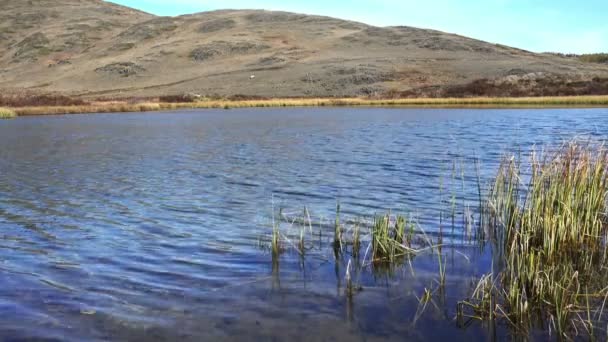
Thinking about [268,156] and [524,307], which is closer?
[524,307]

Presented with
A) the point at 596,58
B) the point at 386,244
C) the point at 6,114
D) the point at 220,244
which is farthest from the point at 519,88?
the point at 386,244

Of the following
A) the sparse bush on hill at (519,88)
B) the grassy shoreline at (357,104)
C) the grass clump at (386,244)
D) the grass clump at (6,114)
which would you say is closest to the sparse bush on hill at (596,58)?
the sparse bush on hill at (519,88)

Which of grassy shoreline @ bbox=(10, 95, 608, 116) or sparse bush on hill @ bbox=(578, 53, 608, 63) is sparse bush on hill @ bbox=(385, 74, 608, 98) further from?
sparse bush on hill @ bbox=(578, 53, 608, 63)

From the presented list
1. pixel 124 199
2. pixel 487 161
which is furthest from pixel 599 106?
pixel 124 199

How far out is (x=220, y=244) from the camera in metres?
8.40

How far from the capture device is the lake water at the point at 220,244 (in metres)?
5.70

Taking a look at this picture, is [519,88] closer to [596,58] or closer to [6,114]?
[596,58]

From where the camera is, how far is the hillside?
6750 cm

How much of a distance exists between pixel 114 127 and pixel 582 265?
1154 inches

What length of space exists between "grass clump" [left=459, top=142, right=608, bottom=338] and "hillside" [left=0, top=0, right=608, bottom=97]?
180 feet

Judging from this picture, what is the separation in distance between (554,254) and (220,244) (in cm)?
413

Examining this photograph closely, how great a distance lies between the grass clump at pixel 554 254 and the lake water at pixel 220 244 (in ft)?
1.10

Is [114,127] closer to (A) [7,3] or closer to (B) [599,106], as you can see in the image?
(B) [599,106]

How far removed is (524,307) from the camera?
5.31 m
